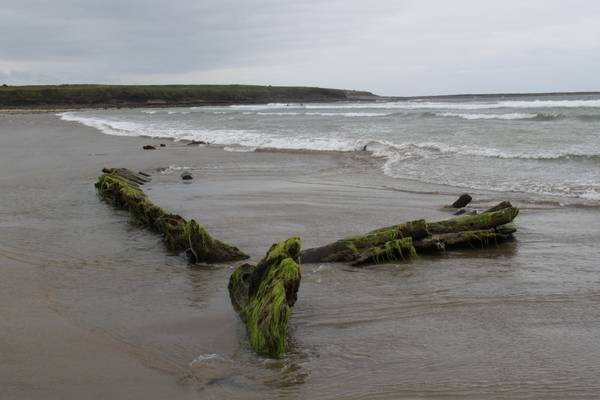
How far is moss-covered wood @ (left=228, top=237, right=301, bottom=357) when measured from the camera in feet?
15.1

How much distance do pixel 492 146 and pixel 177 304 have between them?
1755 cm

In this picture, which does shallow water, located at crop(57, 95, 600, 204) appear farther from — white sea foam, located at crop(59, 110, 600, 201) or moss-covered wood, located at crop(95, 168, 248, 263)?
moss-covered wood, located at crop(95, 168, 248, 263)

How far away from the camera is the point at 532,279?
6430 millimetres

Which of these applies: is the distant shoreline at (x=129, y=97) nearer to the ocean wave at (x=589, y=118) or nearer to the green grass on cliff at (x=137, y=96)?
the green grass on cliff at (x=137, y=96)

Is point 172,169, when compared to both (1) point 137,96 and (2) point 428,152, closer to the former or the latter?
(2) point 428,152

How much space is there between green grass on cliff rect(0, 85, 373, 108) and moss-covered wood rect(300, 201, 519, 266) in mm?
110547

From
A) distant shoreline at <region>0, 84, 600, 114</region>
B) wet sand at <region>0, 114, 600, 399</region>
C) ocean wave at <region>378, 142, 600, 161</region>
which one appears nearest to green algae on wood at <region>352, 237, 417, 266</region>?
wet sand at <region>0, 114, 600, 399</region>

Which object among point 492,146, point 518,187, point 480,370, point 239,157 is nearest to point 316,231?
point 480,370

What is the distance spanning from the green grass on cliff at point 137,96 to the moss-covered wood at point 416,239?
363ft

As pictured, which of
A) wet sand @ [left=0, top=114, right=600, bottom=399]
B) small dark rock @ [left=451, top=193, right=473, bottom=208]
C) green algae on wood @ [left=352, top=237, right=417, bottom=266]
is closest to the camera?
wet sand @ [left=0, top=114, right=600, bottom=399]

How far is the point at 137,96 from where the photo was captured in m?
124

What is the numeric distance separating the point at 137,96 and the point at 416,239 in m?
124

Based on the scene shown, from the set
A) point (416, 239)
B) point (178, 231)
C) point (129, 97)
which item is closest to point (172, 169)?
point (178, 231)

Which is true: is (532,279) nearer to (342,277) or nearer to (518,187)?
(342,277)
